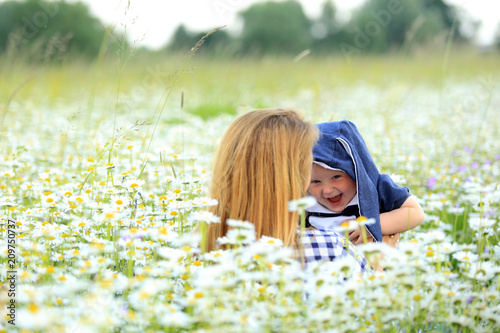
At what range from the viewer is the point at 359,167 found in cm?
228

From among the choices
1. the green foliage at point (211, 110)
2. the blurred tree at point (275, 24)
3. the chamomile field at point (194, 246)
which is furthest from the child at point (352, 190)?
the blurred tree at point (275, 24)

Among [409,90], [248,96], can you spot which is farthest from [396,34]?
[248,96]

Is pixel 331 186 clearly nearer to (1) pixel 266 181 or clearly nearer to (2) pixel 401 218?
(2) pixel 401 218

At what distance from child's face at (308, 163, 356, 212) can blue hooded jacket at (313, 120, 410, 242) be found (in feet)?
0.24

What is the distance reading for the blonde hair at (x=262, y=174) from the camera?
1727 millimetres

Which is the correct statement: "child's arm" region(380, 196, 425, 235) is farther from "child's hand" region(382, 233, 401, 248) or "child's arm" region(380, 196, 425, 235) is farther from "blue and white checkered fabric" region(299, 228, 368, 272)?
"blue and white checkered fabric" region(299, 228, 368, 272)

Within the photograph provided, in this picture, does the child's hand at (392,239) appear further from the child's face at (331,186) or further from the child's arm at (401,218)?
the child's face at (331,186)

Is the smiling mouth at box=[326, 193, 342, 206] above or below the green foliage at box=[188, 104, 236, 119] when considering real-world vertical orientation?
below

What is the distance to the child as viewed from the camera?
2275 millimetres

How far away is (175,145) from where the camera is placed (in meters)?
3.78

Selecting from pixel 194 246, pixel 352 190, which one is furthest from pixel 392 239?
pixel 194 246

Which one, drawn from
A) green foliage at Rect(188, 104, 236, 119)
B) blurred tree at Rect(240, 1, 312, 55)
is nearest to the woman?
green foliage at Rect(188, 104, 236, 119)

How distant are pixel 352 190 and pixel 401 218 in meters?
0.27

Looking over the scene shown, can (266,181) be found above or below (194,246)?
above
